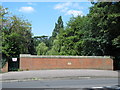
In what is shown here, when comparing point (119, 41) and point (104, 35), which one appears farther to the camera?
point (104, 35)

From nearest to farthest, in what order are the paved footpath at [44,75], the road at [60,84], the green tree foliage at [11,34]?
the road at [60,84]
the paved footpath at [44,75]
the green tree foliage at [11,34]

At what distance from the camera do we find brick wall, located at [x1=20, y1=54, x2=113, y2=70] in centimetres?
2338

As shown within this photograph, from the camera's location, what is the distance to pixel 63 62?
974 inches

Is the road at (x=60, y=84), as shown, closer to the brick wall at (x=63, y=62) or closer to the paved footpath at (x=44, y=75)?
the paved footpath at (x=44, y=75)

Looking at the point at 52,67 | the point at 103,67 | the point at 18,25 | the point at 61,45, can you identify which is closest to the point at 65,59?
the point at 52,67

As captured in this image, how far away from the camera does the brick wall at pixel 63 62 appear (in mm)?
23375

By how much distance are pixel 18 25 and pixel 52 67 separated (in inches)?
297

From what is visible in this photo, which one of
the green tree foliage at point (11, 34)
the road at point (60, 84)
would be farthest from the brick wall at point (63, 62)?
the road at point (60, 84)

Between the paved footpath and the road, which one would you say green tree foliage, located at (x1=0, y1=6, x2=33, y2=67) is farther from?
the road

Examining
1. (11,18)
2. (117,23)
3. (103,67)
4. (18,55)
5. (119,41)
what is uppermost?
(11,18)

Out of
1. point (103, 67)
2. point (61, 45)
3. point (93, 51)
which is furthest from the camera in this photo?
point (61, 45)

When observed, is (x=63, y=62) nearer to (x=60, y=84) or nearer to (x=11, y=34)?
(x=11, y=34)

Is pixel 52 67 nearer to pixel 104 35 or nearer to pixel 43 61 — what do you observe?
pixel 43 61

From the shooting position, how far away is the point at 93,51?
93.8 feet
